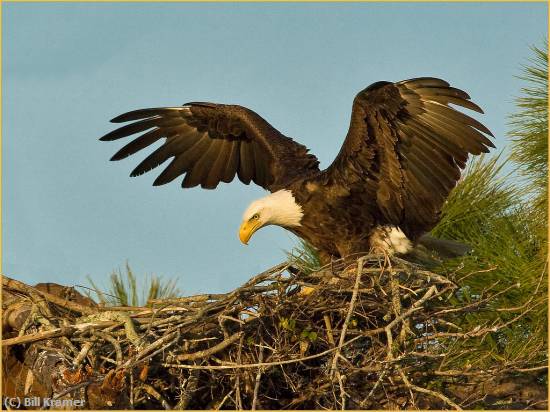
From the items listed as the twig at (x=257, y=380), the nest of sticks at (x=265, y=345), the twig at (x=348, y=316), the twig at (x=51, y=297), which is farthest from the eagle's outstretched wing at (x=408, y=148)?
the twig at (x=51, y=297)

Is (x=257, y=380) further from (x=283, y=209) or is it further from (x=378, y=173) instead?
(x=378, y=173)

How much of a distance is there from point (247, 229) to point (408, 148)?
1.39m

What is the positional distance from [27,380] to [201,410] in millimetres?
1167

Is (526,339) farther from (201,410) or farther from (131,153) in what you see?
(131,153)

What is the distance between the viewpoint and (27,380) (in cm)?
682

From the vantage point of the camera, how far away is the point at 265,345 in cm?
654

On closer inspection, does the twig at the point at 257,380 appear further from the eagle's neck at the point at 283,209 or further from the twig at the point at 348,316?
the eagle's neck at the point at 283,209

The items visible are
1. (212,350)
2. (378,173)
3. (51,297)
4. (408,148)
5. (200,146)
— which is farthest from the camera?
(200,146)

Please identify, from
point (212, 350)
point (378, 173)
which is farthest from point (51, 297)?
point (378, 173)

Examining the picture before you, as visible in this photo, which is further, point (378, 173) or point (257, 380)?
point (378, 173)

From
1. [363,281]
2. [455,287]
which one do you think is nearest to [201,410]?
[363,281]

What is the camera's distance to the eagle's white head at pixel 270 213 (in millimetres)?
7988

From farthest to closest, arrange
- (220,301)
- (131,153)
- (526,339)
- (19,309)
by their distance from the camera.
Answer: (131,153) < (526,339) < (19,309) < (220,301)

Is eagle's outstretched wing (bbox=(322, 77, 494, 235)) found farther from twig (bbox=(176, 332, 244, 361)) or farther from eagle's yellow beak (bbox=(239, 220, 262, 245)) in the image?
twig (bbox=(176, 332, 244, 361))
